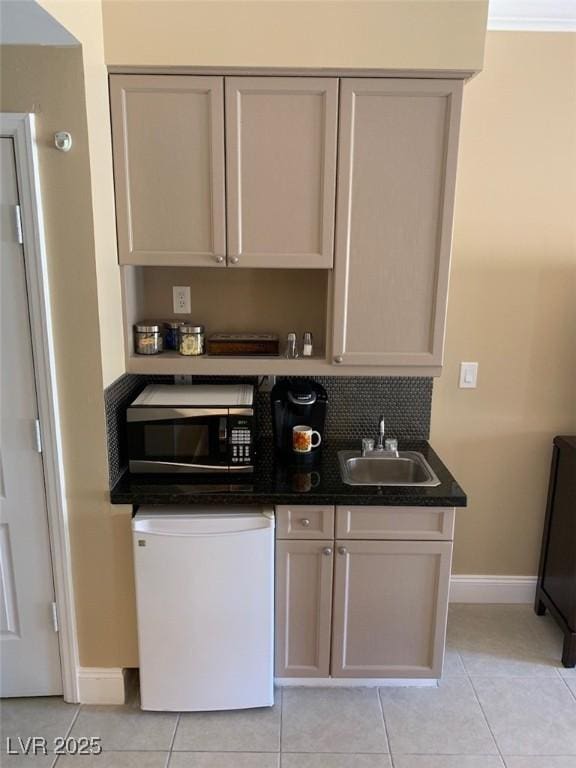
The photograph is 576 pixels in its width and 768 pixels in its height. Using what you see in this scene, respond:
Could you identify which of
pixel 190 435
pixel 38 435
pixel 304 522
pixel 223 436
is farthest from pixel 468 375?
pixel 38 435

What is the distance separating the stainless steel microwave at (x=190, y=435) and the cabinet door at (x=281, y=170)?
548mm

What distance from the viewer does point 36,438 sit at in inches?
74.3

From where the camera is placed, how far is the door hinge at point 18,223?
5.69 feet

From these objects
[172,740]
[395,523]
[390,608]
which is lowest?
[172,740]

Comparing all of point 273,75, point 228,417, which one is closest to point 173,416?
point 228,417

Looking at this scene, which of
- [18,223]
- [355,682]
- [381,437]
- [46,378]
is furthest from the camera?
[381,437]

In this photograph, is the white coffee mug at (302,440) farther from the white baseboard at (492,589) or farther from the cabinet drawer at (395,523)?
the white baseboard at (492,589)

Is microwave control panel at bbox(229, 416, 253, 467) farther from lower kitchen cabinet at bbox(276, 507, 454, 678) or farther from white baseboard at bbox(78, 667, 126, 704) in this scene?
white baseboard at bbox(78, 667, 126, 704)

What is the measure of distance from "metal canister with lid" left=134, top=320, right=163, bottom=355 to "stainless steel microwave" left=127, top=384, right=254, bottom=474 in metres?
0.19

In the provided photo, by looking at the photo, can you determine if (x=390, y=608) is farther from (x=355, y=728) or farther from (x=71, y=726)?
(x=71, y=726)

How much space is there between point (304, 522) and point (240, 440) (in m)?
0.38

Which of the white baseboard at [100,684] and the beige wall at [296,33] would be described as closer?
the beige wall at [296,33]

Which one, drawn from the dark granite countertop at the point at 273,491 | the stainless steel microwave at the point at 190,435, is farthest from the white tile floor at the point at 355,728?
the stainless steel microwave at the point at 190,435

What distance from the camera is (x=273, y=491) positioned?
1.96 m
